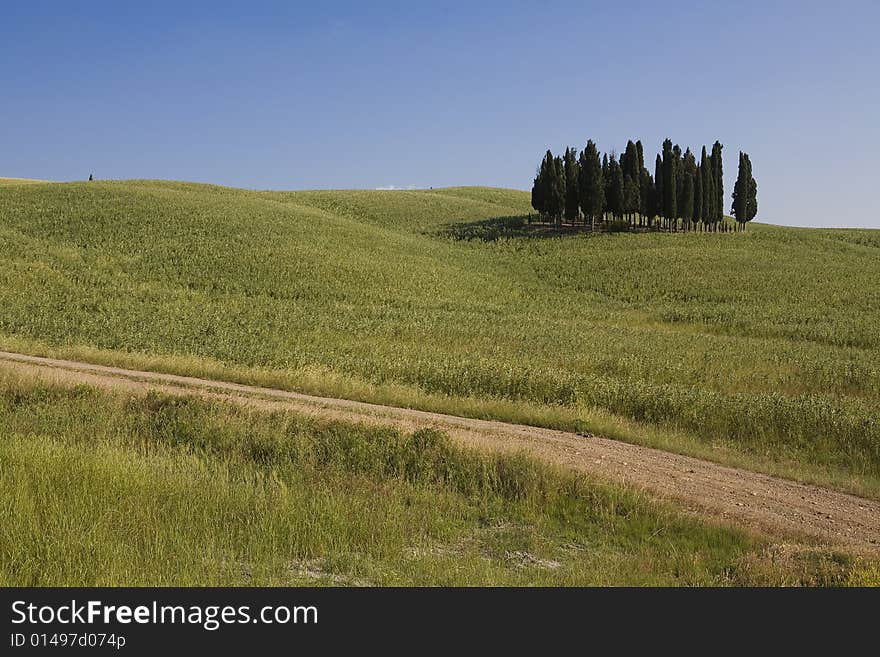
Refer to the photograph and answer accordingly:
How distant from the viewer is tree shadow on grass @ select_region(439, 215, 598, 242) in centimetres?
8656

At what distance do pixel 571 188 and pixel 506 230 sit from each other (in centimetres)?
998

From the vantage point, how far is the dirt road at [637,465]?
410 inches

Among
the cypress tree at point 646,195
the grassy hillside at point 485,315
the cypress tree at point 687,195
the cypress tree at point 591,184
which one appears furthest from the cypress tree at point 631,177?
the grassy hillside at point 485,315

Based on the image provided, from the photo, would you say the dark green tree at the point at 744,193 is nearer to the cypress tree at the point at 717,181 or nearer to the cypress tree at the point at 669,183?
the cypress tree at the point at 717,181

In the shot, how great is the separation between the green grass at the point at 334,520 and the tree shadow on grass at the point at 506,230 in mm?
73360

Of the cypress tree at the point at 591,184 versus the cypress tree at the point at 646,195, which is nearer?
the cypress tree at the point at 591,184

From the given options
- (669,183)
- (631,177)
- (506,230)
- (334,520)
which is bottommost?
(334,520)

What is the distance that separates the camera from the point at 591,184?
8700 cm

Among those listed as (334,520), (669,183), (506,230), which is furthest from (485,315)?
(669,183)

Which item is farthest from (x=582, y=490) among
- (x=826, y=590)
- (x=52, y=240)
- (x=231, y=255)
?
(x=52, y=240)

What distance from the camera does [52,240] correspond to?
55.2 meters

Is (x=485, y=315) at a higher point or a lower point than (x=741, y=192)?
lower

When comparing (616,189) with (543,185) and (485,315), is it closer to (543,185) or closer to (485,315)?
(543,185)

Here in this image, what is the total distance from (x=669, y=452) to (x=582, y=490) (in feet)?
13.5
